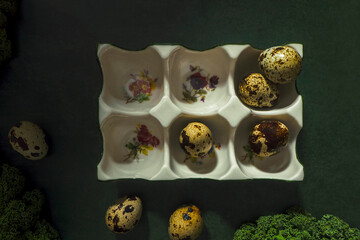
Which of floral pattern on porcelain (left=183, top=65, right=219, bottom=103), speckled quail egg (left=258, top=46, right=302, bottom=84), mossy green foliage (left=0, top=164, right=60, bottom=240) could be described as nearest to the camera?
speckled quail egg (left=258, top=46, right=302, bottom=84)

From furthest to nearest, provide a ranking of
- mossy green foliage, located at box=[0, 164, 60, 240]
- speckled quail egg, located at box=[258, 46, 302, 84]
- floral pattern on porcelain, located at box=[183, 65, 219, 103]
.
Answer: floral pattern on porcelain, located at box=[183, 65, 219, 103] < mossy green foliage, located at box=[0, 164, 60, 240] < speckled quail egg, located at box=[258, 46, 302, 84]

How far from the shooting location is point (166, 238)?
188 centimetres

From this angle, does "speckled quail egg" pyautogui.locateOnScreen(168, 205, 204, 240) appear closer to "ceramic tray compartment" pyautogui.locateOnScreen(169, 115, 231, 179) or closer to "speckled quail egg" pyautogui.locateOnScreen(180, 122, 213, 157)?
"ceramic tray compartment" pyautogui.locateOnScreen(169, 115, 231, 179)

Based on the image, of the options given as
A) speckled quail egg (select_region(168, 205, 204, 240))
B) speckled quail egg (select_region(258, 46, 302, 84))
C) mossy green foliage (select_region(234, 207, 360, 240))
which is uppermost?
speckled quail egg (select_region(258, 46, 302, 84))

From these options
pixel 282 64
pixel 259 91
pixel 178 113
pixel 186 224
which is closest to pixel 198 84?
pixel 178 113

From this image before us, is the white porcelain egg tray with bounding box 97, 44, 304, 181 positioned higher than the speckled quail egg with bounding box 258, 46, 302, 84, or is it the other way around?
the speckled quail egg with bounding box 258, 46, 302, 84

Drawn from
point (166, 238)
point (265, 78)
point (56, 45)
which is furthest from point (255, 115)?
point (56, 45)

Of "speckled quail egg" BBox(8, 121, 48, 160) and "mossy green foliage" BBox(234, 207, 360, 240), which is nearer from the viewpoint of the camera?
"mossy green foliage" BBox(234, 207, 360, 240)

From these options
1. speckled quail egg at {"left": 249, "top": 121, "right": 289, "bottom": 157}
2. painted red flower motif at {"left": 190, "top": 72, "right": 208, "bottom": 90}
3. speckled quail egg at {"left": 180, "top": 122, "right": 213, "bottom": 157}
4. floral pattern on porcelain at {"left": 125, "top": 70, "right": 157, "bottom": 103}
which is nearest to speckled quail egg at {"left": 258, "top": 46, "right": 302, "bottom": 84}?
speckled quail egg at {"left": 249, "top": 121, "right": 289, "bottom": 157}

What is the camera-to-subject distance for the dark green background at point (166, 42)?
6.05 feet

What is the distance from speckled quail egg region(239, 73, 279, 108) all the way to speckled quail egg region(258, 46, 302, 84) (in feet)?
0.19

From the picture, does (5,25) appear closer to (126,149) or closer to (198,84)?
(126,149)

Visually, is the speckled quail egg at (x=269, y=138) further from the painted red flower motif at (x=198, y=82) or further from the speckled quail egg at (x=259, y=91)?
the painted red flower motif at (x=198, y=82)

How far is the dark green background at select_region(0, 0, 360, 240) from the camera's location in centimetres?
184
